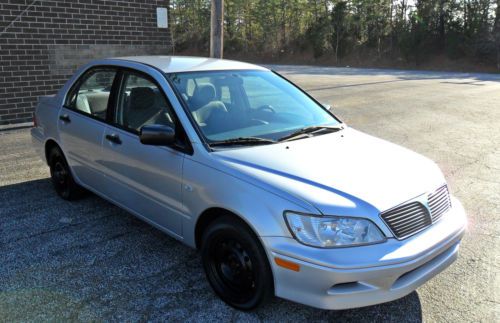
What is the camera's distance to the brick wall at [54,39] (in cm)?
906

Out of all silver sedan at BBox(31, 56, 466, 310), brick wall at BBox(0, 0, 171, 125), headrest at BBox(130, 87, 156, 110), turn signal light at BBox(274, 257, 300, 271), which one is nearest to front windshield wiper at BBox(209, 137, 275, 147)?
Answer: silver sedan at BBox(31, 56, 466, 310)

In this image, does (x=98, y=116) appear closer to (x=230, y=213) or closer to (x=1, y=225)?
(x=1, y=225)

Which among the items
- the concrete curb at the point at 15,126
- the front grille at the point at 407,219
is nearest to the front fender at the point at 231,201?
the front grille at the point at 407,219

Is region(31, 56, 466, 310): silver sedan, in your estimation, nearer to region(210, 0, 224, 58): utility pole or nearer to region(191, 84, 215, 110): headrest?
region(191, 84, 215, 110): headrest

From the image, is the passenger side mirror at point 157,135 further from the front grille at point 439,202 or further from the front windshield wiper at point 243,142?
the front grille at point 439,202

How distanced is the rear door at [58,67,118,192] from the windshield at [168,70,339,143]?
959mm

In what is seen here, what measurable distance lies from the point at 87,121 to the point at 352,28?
128 ft

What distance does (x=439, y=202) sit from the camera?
10.2 feet

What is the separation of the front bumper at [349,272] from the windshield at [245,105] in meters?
1.14

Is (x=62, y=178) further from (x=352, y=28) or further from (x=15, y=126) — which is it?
(x=352, y=28)

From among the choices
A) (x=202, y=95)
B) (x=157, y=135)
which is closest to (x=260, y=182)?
(x=157, y=135)

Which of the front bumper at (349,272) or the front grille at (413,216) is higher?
the front grille at (413,216)

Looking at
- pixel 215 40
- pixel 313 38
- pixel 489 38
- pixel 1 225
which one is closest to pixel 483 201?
pixel 1 225

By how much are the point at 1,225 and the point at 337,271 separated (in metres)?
3.50
